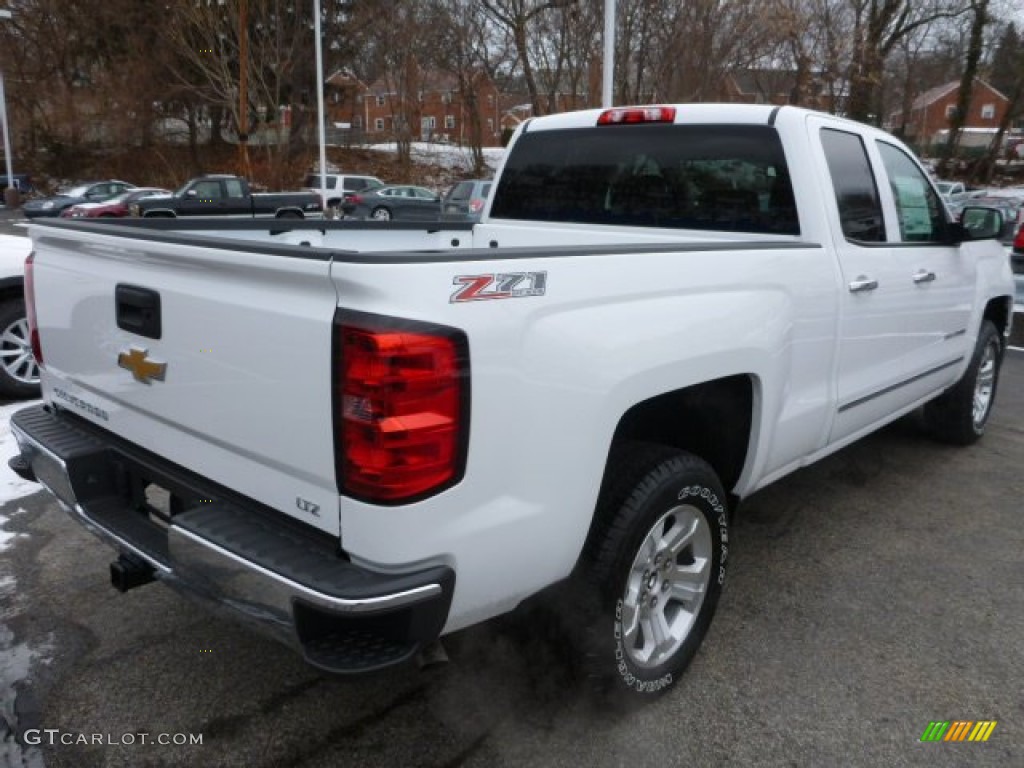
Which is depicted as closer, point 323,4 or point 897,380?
point 897,380

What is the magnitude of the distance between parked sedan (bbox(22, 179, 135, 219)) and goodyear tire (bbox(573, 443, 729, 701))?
28.4 metres

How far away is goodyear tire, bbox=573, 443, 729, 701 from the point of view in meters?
Answer: 2.46

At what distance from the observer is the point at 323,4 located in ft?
127

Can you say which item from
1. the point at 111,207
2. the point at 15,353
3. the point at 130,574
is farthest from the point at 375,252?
the point at 111,207

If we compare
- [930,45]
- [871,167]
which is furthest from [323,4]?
[871,167]

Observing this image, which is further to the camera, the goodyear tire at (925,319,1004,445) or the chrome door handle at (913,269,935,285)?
the goodyear tire at (925,319,1004,445)

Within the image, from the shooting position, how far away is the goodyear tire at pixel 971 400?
17.3 feet

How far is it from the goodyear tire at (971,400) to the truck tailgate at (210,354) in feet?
15.0

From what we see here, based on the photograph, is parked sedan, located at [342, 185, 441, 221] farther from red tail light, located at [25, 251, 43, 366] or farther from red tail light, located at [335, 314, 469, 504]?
A: red tail light, located at [335, 314, 469, 504]

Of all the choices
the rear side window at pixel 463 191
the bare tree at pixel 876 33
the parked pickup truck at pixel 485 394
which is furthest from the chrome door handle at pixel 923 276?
the bare tree at pixel 876 33

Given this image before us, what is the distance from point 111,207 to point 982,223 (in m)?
25.2

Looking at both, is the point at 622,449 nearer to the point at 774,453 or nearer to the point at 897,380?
the point at 774,453

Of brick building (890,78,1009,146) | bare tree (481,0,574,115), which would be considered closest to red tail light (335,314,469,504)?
bare tree (481,0,574,115)

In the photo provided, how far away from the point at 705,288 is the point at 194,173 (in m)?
43.2
